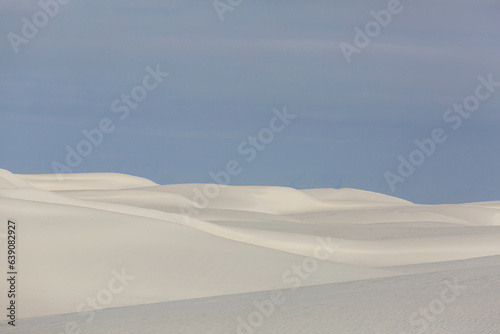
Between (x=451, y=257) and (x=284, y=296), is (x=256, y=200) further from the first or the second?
(x=284, y=296)

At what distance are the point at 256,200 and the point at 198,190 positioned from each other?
360 cm

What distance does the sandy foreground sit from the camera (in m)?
8.11

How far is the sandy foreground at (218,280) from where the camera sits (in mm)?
8109

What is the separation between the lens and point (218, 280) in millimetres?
12000

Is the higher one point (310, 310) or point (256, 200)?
point (256, 200)

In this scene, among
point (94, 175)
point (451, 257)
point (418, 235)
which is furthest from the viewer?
point (94, 175)

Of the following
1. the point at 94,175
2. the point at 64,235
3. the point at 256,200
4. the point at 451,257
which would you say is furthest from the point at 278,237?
the point at 94,175

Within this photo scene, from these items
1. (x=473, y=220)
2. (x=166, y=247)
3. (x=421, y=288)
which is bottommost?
(x=421, y=288)

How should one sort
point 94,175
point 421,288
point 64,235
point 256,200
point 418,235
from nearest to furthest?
point 421,288, point 64,235, point 418,235, point 256,200, point 94,175

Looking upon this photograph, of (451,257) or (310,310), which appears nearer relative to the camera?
(310,310)

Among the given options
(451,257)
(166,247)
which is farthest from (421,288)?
(451,257)

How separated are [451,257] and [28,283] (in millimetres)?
10629

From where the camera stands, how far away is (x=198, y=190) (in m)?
42.0

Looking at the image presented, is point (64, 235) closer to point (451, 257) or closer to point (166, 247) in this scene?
point (166, 247)
